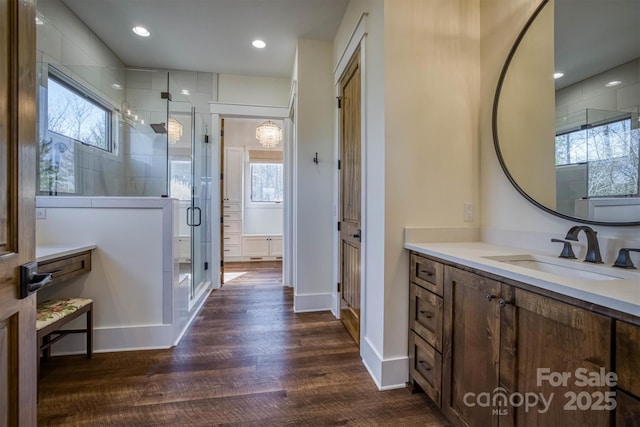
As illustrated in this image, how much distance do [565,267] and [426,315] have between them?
0.69 meters

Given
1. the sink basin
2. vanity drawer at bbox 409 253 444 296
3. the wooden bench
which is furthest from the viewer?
the wooden bench

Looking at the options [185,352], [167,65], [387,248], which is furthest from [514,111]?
[167,65]

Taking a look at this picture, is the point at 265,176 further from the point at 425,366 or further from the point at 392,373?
the point at 425,366

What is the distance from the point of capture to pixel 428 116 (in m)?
1.80

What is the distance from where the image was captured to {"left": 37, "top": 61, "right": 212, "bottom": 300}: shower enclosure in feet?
8.09

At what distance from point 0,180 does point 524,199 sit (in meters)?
2.20

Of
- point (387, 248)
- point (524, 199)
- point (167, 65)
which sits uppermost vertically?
point (167, 65)

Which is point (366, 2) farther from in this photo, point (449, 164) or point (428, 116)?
point (449, 164)

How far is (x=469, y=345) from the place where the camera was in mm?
1270

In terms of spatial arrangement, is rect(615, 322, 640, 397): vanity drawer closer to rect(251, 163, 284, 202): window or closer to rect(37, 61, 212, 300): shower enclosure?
rect(37, 61, 212, 300): shower enclosure

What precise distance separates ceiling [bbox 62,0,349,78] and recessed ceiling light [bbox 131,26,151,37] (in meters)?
0.05

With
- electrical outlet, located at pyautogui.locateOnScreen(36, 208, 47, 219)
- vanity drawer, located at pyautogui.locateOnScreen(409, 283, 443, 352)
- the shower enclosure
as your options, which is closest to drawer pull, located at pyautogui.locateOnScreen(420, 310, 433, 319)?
vanity drawer, located at pyautogui.locateOnScreen(409, 283, 443, 352)

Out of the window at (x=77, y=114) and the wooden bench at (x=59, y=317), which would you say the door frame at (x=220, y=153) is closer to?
the window at (x=77, y=114)

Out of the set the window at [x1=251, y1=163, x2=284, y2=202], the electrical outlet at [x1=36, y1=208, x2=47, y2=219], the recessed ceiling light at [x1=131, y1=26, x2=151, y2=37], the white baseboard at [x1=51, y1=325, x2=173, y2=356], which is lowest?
the white baseboard at [x1=51, y1=325, x2=173, y2=356]
